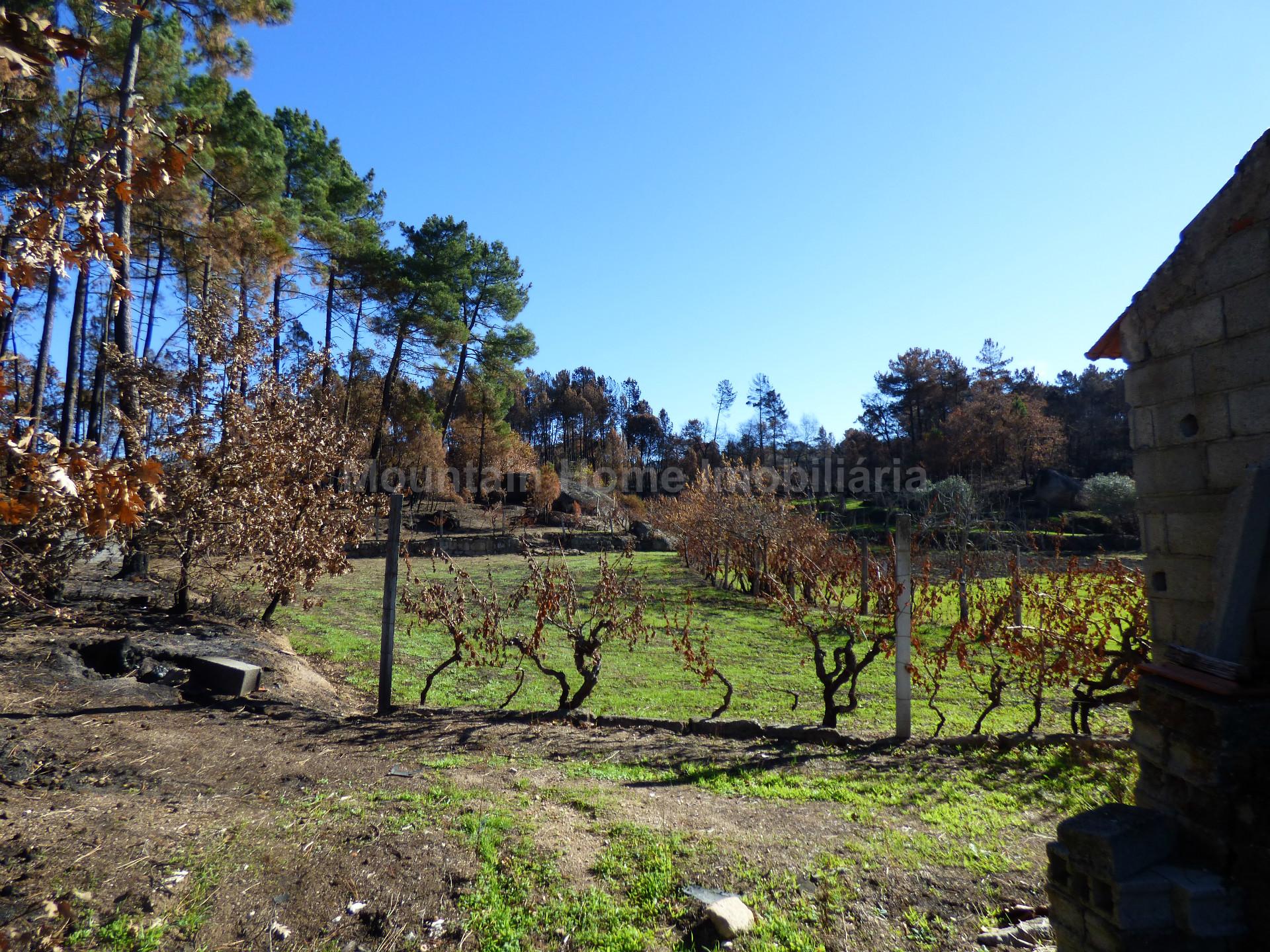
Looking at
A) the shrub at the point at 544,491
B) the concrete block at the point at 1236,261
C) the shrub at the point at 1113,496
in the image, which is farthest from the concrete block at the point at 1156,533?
the shrub at the point at 544,491

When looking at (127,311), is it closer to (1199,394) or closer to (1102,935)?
(1199,394)

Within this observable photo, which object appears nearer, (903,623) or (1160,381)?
(1160,381)

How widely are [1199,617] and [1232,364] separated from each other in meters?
1.16

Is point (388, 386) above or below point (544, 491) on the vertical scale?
above

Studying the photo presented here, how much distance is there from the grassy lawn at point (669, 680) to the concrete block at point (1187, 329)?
13.3 ft

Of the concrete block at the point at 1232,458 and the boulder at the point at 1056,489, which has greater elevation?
the boulder at the point at 1056,489

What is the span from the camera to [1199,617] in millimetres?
3223

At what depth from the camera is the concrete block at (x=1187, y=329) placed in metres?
3.17

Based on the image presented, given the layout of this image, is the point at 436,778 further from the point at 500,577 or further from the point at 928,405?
the point at 928,405

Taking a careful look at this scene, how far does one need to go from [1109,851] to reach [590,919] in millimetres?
2049

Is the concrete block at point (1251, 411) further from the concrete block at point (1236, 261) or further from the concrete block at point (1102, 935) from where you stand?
the concrete block at point (1102, 935)

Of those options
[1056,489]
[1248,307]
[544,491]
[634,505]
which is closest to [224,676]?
[1248,307]

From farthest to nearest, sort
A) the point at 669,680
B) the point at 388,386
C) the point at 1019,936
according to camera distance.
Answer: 1. the point at 388,386
2. the point at 669,680
3. the point at 1019,936

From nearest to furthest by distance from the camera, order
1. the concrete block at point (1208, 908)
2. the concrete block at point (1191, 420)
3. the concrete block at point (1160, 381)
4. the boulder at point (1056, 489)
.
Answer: the concrete block at point (1208, 908) < the concrete block at point (1191, 420) < the concrete block at point (1160, 381) < the boulder at point (1056, 489)
